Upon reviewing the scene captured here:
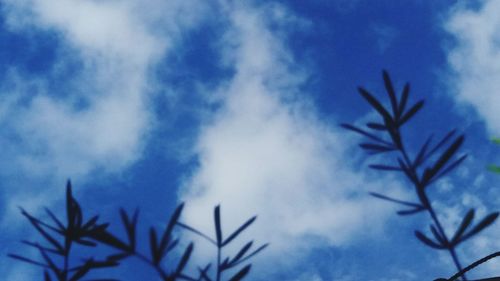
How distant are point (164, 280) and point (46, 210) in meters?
0.65

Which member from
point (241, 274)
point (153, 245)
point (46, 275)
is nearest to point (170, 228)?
point (153, 245)

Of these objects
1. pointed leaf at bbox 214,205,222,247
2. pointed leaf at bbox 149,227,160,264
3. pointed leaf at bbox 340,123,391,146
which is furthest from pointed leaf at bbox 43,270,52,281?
pointed leaf at bbox 340,123,391,146

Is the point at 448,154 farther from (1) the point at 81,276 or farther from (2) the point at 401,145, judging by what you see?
(1) the point at 81,276

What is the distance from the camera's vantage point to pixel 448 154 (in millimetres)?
1261

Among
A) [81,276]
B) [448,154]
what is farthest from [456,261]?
[81,276]

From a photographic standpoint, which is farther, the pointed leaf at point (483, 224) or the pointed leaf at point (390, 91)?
the pointed leaf at point (390, 91)

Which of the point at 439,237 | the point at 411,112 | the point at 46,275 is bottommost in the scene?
the point at 439,237

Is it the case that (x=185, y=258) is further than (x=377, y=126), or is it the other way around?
(x=377, y=126)

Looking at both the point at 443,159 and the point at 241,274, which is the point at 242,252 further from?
the point at 443,159

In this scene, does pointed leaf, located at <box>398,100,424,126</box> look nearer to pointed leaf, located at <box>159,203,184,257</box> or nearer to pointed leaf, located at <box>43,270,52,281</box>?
pointed leaf, located at <box>159,203,184,257</box>

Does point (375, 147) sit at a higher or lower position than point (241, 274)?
higher

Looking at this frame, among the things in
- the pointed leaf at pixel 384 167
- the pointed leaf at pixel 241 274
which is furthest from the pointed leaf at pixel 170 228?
the pointed leaf at pixel 384 167

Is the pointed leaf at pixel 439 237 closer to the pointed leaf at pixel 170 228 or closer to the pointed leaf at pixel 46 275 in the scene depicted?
the pointed leaf at pixel 170 228

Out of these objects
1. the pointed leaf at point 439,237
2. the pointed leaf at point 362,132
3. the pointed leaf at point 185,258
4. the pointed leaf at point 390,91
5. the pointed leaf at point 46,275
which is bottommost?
the pointed leaf at point 439,237
